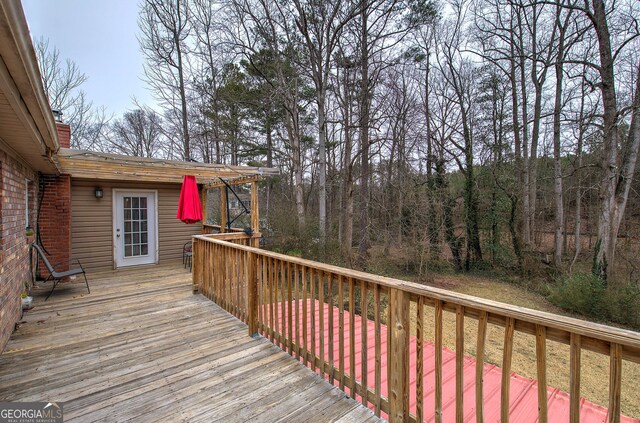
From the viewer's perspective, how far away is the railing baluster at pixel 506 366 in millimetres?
1396

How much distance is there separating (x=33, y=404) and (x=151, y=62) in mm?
13199

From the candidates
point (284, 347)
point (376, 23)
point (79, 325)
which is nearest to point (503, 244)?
point (376, 23)

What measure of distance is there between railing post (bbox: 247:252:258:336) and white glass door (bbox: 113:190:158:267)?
18.0 feet

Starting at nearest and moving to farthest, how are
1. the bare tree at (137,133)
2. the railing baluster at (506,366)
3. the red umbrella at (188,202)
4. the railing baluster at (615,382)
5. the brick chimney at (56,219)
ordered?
the railing baluster at (615,382)
the railing baluster at (506,366)
the brick chimney at (56,219)
the red umbrella at (188,202)
the bare tree at (137,133)

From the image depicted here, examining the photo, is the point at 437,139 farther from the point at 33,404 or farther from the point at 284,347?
the point at 33,404

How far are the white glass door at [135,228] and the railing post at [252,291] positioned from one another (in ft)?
18.0

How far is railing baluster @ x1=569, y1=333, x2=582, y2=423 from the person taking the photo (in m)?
1.21

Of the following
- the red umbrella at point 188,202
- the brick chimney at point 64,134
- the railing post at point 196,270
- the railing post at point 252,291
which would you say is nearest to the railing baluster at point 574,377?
the railing post at point 252,291

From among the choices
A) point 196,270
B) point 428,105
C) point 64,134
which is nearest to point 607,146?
→ point 428,105

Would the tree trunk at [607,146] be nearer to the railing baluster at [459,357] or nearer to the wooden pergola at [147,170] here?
the wooden pergola at [147,170]

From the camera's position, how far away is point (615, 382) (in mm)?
1110

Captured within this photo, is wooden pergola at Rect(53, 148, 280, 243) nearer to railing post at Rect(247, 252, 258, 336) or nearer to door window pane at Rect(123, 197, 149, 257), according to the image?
door window pane at Rect(123, 197, 149, 257)

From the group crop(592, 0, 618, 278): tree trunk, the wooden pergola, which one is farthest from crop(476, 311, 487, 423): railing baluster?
crop(592, 0, 618, 278): tree trunk

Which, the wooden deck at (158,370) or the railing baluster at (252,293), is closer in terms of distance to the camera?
the wooden deck at (158,370)
